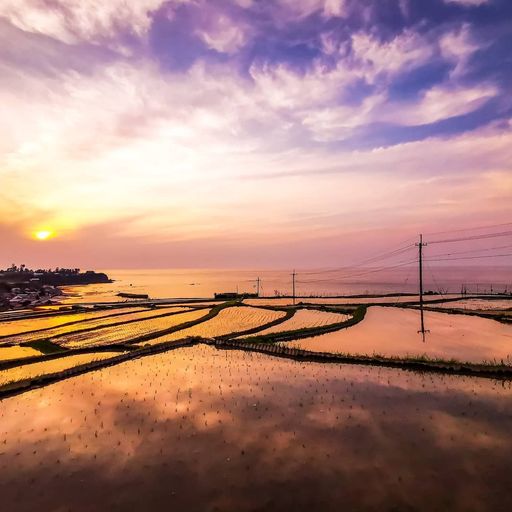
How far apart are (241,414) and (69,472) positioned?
5895mm

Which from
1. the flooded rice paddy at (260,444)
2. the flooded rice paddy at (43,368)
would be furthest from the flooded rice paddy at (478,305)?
the flooded rice paddy at (43,368)

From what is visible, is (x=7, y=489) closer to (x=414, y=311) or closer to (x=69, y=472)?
(x=69, y=472)

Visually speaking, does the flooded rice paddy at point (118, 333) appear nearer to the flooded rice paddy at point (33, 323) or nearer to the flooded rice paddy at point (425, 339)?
the flooded rice paddy at point (33, 323)

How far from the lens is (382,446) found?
1096 centimetres

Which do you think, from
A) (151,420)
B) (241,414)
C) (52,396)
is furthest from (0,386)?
(241,414)

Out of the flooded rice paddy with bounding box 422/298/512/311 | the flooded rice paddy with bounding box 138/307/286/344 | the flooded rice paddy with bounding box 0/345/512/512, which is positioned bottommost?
the flooded rice paddy with bounding box 0/345/512/512

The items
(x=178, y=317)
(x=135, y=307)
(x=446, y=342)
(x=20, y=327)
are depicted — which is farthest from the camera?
(x=135, y=307)

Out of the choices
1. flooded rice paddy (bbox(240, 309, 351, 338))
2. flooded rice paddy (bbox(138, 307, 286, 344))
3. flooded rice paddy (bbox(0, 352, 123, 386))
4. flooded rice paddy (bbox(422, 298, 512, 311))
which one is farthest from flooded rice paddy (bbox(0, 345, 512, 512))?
flooded rice paddy (bbox(422, 298, 512, 311))

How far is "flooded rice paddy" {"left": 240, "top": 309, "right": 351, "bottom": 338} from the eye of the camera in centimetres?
3153

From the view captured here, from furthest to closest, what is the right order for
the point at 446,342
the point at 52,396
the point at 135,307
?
the point at 135,307
the point at 446,342
the point at 52,396

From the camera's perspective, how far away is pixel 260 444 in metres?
11.3

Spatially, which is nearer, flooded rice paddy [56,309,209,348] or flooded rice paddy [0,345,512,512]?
flooded rice paddy [0,345,512,512]

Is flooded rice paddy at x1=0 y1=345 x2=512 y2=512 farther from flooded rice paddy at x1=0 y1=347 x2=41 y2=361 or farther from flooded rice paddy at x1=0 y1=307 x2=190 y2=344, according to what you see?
flooded rice paddy at x1=0 y1=307 x2=190 y2=344

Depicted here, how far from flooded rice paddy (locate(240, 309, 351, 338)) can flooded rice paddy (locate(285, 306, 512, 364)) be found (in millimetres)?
2880
